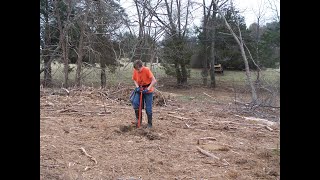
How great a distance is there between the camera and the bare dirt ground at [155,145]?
5.08 metres

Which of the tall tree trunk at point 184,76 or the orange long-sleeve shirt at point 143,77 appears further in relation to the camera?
the tall tree trunk at point 184,76

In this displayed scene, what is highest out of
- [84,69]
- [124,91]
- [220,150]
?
[84,69]

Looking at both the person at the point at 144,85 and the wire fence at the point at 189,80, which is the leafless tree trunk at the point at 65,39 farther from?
the person at the point at 144,85

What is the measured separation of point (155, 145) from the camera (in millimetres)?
6531

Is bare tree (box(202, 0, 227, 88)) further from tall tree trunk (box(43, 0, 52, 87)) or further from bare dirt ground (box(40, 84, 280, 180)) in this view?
bare dirt ground (box(40, 84, 280, 180))

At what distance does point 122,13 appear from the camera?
62.6 ft

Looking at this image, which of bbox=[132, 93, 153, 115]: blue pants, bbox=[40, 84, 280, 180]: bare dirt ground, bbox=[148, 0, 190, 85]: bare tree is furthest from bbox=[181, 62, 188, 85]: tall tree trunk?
bbox=[132, 93, 153, 115]: blue pants

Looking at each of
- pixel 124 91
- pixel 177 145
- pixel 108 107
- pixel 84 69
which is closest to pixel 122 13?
pixel 84 69

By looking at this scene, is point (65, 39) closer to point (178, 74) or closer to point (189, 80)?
point (178, 74)

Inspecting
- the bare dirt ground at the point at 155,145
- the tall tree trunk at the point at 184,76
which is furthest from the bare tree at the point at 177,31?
the bare dirt ground at the point at 155,145

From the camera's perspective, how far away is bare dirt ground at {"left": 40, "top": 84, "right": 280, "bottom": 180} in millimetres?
5082
